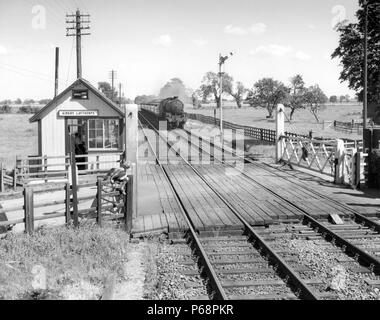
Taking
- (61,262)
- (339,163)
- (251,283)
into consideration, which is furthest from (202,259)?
(339,163)

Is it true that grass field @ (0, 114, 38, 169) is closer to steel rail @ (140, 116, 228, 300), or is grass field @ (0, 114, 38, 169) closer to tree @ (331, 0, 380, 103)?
steel rail @ (140, 116, 228, 300)

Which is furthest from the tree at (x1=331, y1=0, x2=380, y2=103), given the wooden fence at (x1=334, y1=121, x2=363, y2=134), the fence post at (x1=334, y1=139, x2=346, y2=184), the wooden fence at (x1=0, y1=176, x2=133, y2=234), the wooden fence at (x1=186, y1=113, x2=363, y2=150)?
the wooden fence at (x1=0, y1=176, x2=133, y2=234)

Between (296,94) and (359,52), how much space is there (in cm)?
4149

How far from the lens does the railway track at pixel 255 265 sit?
6.86 m

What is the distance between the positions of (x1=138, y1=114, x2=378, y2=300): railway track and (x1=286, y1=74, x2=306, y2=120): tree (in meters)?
58.6

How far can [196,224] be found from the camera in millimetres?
10367

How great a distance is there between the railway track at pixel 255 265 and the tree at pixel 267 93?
2339 inches

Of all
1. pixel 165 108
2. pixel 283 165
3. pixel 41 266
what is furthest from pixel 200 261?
pixel 165 108

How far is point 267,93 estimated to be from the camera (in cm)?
7094

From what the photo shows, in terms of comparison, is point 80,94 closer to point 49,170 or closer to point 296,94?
point 49,170

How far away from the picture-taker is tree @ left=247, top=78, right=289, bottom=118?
6806 centimetres

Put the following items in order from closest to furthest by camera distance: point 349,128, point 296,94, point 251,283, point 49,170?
point 251,283 < point 49,170 < point 349,128 < point 296,94
